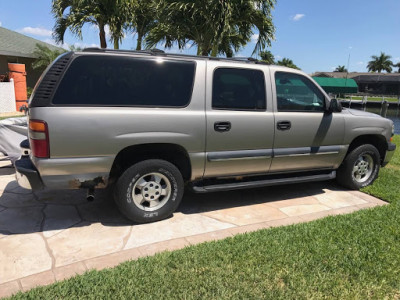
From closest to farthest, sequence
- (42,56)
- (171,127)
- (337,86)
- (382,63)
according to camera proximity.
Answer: (171,127), (42,56), (337,86), (382,63)

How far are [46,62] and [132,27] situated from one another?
7.13m

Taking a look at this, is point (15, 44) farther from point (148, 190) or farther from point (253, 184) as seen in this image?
point (253, 184)

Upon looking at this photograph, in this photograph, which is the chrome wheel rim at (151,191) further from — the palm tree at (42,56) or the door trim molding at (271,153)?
the palm tree at (42,56)

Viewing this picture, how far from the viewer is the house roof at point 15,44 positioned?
1747 centimetres

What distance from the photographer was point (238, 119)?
13.1 ft

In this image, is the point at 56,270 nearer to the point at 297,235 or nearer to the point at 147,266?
the point at 147,266

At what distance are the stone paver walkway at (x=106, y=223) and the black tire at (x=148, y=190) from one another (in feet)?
0.52

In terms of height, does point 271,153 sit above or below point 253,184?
above

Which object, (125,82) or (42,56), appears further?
(42,56)

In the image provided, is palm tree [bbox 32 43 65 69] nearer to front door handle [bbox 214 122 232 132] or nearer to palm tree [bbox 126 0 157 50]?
palm tree [bbox 126 0 157 50]

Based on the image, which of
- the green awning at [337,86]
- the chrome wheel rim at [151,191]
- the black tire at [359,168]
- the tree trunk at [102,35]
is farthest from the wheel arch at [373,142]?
the green awning at [337,86]

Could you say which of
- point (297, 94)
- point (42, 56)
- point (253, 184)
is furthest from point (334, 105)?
point (42, 56)

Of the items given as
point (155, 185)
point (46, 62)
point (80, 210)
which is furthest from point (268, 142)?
point (46, 62)

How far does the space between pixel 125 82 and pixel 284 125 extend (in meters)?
2.13
